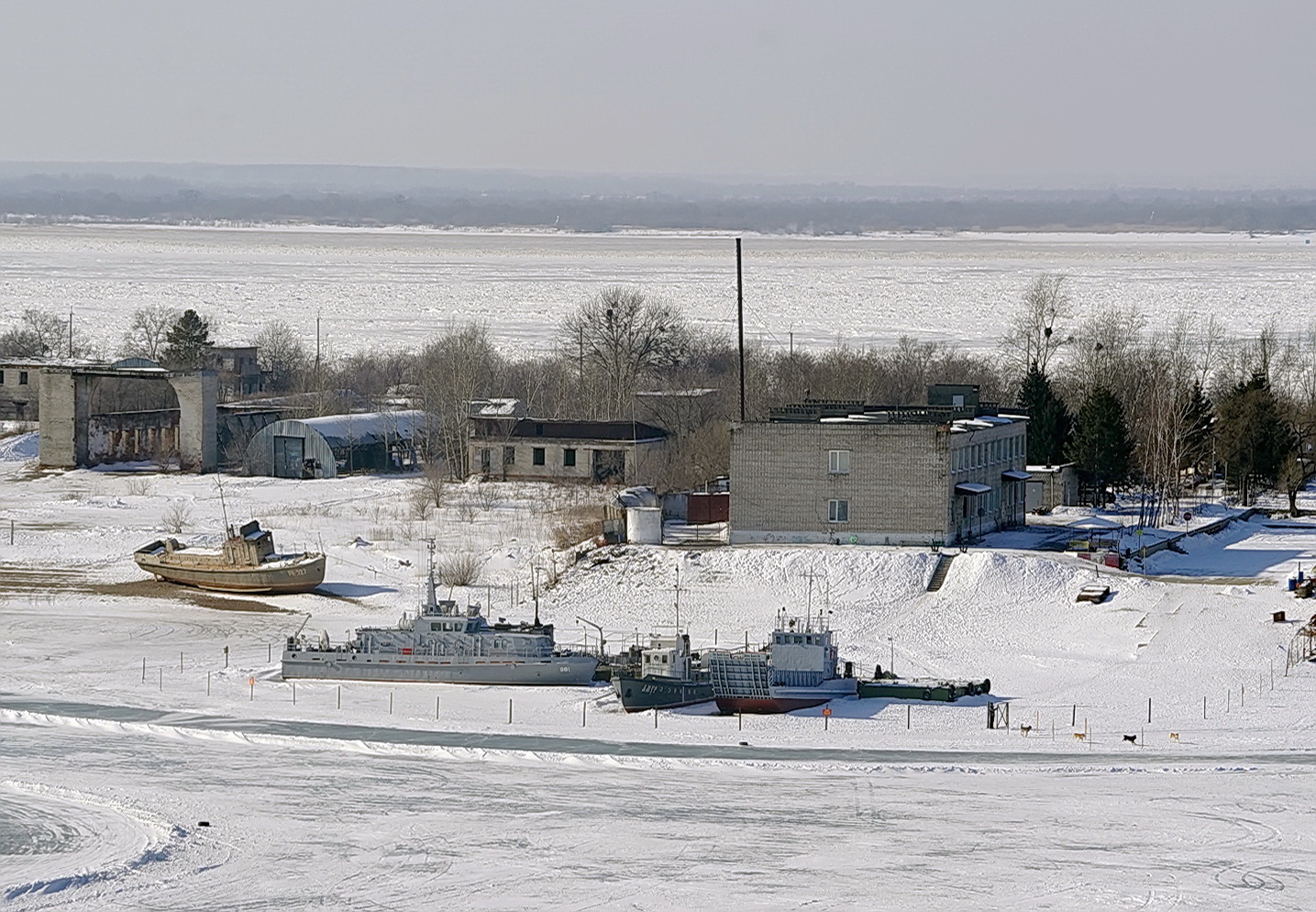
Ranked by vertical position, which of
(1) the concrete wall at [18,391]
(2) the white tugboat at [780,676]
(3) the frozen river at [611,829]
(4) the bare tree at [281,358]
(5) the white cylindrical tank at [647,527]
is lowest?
(3) the frozen river at [611,829]

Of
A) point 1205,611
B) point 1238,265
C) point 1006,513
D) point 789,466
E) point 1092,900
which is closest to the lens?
point 1092,900

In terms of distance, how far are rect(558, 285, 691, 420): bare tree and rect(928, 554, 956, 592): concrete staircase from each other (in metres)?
30.3

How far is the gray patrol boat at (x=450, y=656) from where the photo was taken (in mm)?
42750

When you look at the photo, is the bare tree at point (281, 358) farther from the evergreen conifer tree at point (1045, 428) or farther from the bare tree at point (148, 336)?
the evergreen conifer tree at point (1045, 428)

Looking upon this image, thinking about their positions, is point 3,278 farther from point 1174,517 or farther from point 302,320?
point 1174,517

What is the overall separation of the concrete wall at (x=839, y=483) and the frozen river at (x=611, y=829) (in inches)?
645

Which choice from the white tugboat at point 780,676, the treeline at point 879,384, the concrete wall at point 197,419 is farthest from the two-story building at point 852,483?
the concrete wall at point 197,419

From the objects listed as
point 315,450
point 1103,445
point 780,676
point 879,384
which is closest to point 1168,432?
point 1103,445

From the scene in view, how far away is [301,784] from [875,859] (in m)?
9.89

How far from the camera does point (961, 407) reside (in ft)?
194

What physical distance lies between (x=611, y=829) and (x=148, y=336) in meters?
77.7

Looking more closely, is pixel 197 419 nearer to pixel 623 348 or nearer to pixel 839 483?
Result: pixel 623 348

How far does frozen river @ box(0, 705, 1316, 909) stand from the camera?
94.4 ft

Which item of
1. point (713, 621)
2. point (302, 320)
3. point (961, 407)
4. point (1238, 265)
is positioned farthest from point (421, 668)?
point (1238, 265)
